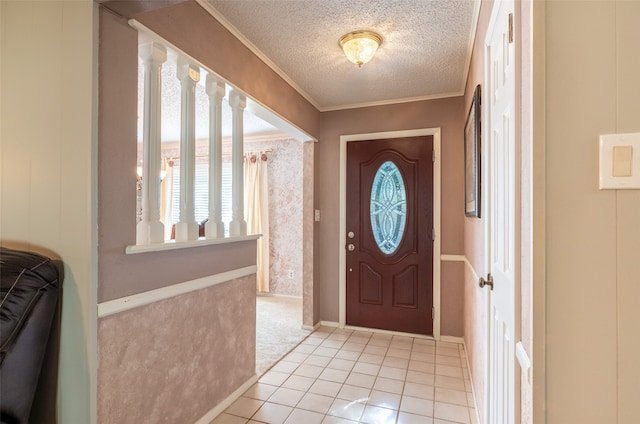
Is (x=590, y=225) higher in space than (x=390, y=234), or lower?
higher

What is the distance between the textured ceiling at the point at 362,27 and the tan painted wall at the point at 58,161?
0.83m

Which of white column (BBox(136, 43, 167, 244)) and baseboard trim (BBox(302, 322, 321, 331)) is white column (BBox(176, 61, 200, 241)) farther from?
baseboard trim (BBox(302, 322, 321, 331))

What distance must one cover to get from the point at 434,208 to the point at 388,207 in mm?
464

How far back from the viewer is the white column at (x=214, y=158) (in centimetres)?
201

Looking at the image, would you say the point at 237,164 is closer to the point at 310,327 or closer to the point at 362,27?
the point at 362,27

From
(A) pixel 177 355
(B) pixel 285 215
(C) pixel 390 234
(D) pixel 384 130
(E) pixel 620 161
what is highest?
(D) pixel 384 130

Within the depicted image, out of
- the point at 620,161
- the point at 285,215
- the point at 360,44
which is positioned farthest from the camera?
the point at 285,215

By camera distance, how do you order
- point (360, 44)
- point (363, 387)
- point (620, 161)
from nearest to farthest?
point (620, 161), point (360, 44), point (363, 387)

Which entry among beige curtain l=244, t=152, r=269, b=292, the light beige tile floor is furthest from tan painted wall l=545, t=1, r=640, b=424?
beige curtain l=244, t=152, r=269, b=292

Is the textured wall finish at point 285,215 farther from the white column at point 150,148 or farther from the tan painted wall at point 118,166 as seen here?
the tan painted wall at point 118,166

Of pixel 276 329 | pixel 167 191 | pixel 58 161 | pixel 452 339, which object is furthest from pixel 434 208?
pixel 167 191

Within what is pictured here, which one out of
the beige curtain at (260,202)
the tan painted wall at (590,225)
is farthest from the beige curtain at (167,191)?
the tan painted wall at (590,225)

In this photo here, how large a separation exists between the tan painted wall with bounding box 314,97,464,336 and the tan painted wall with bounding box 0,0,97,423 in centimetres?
249

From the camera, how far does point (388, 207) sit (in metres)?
3.41
